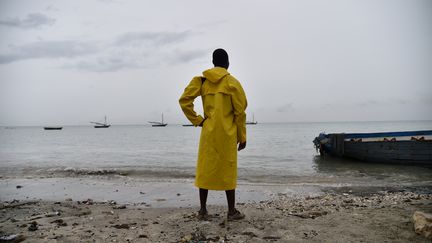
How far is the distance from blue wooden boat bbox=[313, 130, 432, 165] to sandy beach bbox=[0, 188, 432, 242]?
10.4 meters

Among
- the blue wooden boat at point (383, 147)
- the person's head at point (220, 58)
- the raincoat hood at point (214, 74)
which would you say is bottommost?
the blue wooden boat at point (383, 147)

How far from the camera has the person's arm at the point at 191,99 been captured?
4.03m

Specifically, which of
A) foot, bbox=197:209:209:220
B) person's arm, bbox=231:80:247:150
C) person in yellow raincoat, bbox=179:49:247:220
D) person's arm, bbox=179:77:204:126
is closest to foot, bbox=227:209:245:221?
person in yellow raincoat, bbox=179:49:247:220

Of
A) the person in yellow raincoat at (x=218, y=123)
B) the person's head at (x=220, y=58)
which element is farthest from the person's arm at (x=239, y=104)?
the person's head at (x=220, y=58)

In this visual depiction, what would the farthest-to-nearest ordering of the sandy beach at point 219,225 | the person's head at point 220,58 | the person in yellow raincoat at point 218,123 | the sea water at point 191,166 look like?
the sea water at point 191,166
the person's head at point 220,58
the person in yellow raincoat at point 218,123
the sandy beach at point 219,225

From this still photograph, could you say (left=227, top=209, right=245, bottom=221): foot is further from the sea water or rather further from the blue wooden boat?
the blue wooden boat

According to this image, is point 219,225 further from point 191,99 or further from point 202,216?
point 191,99

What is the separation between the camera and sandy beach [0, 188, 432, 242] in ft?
11.2

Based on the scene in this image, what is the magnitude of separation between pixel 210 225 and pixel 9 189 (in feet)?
23.6

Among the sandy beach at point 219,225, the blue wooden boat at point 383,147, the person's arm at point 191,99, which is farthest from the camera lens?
the blue wooden boat at point 383,147

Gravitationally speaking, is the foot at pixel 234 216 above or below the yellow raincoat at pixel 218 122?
below

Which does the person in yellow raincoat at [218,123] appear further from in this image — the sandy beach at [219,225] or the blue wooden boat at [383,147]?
the blue wooden boat at [383,147]

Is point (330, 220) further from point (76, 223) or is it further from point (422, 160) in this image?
point (422, 160)

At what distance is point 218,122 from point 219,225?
1.34 metres
